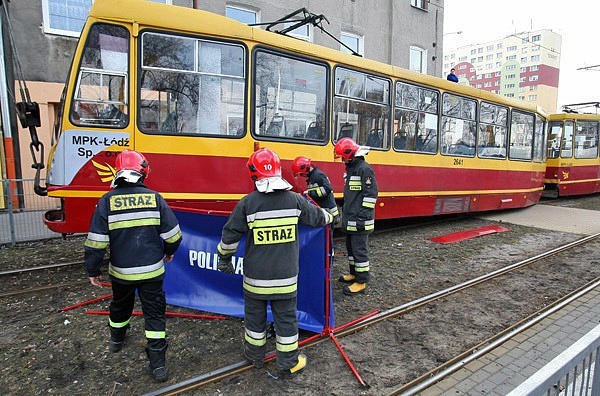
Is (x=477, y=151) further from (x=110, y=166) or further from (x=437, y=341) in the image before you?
(x=110, y=166)

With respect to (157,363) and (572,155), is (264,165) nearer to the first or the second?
(157,363)

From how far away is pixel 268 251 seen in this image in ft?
9.86

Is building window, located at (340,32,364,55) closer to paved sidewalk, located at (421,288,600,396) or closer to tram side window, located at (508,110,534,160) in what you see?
tram side window, located at (508,110,534,160)

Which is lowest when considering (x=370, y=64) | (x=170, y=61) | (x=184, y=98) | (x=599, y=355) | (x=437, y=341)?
(x=437, y=341)

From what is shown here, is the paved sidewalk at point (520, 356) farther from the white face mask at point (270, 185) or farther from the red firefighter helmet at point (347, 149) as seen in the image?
the red firefighter helmet at point (347, 149)

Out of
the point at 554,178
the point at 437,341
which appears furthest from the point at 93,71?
the point at 554,178

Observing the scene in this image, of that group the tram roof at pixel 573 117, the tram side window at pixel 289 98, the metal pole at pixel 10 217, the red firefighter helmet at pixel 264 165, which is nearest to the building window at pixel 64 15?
the metal pole at pixel 10 217

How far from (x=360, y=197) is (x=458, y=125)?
5.49 meters

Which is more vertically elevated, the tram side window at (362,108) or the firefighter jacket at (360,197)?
the tram side window at (362,108)

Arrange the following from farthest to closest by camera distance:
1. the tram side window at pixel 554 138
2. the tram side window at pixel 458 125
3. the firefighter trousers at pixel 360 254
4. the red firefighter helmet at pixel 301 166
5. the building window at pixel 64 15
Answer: the tram side window at pixel 554 138, the building window at pixel 64 15, the tram side window at pixel 458 125, the red firefighter helmet at pixel 301 166, the firefighter trousers at pixel 360 254

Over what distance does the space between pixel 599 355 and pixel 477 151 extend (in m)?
8.47

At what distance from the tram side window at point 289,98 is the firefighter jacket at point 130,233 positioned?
2935mm

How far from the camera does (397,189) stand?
7.88 meters

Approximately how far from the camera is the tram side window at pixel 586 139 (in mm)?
15192
